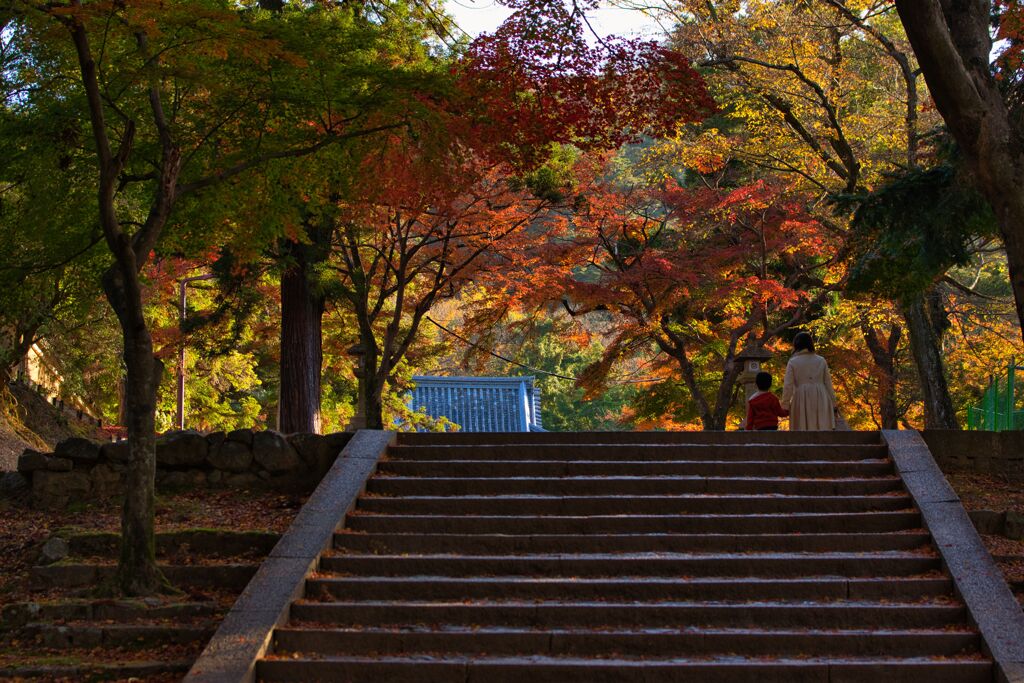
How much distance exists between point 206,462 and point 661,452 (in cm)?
477

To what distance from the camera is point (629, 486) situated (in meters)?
10.5

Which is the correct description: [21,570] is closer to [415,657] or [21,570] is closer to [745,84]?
[415,657]

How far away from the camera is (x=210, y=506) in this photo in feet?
36.7

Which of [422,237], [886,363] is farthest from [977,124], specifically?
[886,363]

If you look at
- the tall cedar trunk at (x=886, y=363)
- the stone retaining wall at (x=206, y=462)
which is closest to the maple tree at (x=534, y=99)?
the stone retaining wall at (x=206, y=462)

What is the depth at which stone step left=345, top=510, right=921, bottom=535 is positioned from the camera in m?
9.73

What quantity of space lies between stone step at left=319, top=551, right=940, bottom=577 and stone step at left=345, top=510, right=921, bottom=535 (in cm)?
60

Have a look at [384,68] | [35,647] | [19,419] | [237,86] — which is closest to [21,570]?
[35,647]

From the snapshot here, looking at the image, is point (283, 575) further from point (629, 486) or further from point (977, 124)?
point (977, 124)

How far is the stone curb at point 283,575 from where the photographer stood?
7.40 m

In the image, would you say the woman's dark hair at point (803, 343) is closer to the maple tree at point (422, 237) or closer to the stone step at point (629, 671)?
the maple tree at point (422, 237)

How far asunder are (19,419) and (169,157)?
9.97 metres

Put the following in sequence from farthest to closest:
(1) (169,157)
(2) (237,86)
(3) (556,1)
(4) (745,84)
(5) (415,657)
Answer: (4) (745,84) < (3) (556,1) < (2) (237,86) < (1) (169,157) < (5) (415,657)

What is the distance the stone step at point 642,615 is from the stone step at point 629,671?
0.57m
